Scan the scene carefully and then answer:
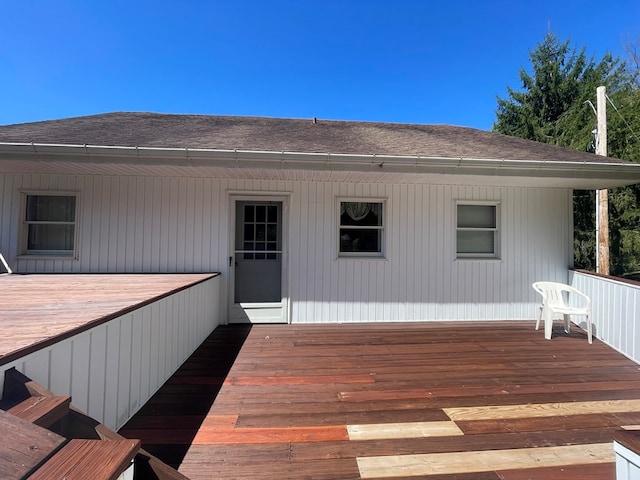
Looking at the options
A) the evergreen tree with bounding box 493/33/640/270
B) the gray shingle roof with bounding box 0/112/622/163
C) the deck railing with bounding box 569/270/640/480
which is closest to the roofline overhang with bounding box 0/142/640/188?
the gray shingle roof with bounding box 0/112/622/163

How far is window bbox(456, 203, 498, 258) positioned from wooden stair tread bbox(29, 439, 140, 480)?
17.0 feet

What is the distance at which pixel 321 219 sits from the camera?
4.75 metres

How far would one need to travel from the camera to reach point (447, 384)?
2779 mm

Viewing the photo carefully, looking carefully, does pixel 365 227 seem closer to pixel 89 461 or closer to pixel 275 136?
pixel 275 136

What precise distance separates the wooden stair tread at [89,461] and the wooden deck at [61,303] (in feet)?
2.24

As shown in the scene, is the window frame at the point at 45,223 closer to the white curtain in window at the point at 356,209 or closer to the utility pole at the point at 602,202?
the white curtain in window at the point at 356,209

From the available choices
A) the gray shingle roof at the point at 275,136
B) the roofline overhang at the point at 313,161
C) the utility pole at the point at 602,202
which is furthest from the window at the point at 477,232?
the utility pole at the point at 602,202

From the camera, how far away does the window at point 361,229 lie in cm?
488

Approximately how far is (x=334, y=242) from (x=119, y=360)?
3293mm

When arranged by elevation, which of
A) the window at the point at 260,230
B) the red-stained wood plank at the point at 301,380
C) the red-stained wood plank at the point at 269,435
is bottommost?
the red-stained wood plank at the point at 269,435

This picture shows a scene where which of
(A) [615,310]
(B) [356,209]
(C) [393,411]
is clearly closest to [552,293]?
(A) [615,310]

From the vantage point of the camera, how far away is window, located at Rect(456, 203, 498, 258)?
16.6 ft

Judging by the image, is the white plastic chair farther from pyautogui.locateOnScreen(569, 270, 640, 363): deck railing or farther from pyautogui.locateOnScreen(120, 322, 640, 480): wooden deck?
pyautogui.locateOnScreen(120, 322, 640, 480): wooden deck

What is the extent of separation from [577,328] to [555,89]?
50.0 feet
